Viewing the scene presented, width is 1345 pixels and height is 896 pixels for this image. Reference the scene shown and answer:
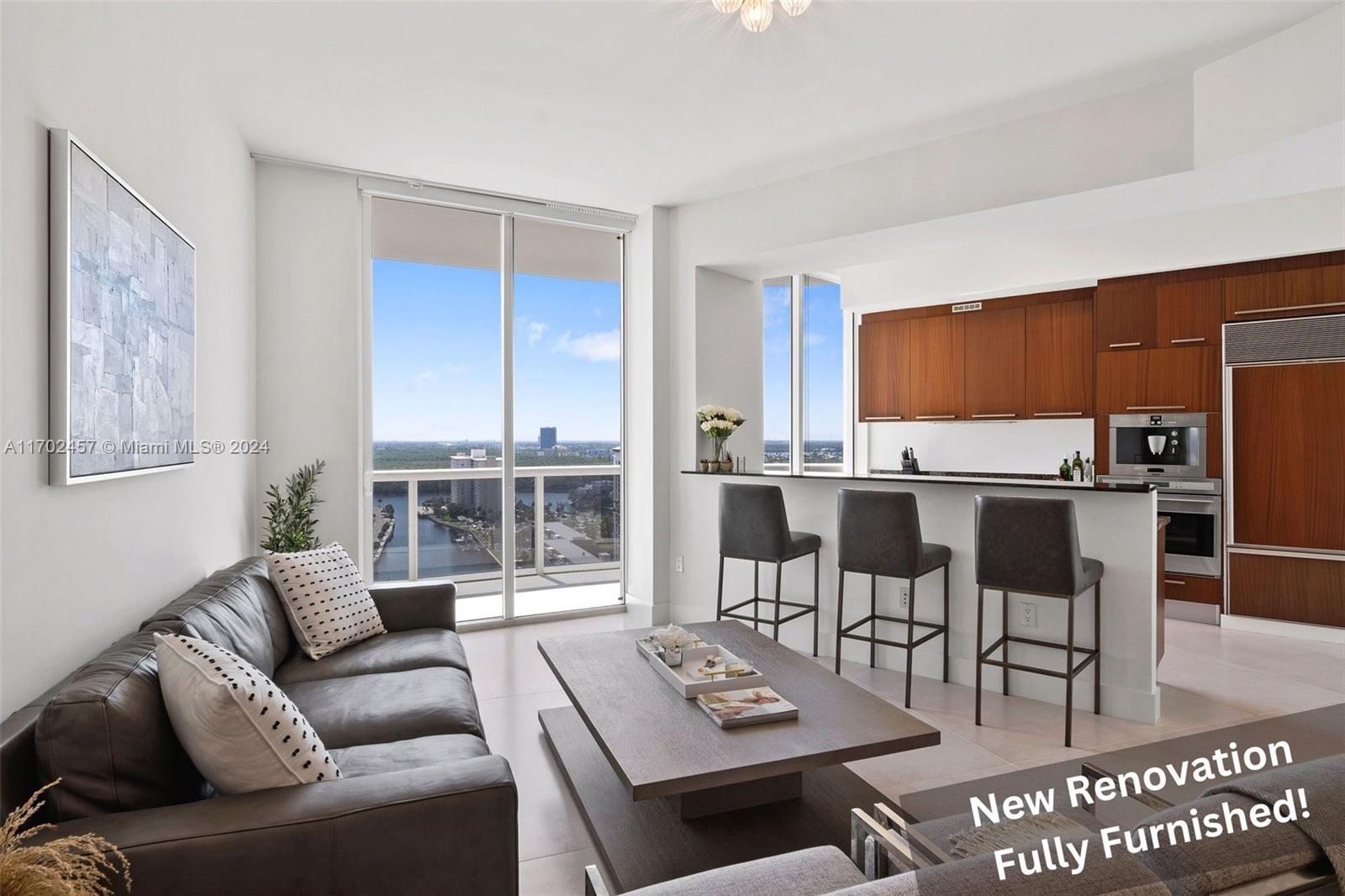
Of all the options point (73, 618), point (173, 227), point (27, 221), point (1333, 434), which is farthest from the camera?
point (1333, 434)

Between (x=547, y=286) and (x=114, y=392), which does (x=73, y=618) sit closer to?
(x=114, y=392)

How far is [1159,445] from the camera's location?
4879 millimetres

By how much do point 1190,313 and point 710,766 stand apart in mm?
4826

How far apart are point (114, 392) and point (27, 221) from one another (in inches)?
20.8

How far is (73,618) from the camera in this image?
5.77ft

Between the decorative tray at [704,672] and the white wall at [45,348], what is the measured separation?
1663 millimetres

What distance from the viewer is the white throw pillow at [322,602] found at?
8.96ft

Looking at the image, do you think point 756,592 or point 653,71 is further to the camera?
point 756,592

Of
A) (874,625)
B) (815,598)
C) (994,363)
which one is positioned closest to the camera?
(874,625)

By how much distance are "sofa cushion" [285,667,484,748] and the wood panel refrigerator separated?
496cm

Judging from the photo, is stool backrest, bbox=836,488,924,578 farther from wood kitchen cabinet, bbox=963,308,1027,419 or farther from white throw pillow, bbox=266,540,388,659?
wood kitchen cabinet, bbox=963,308,1027,419

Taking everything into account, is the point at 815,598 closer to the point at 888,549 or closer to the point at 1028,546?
the point at 888,549

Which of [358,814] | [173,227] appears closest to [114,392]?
[173,227]

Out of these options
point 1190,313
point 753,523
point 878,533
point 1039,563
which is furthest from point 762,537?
point 1190,313
